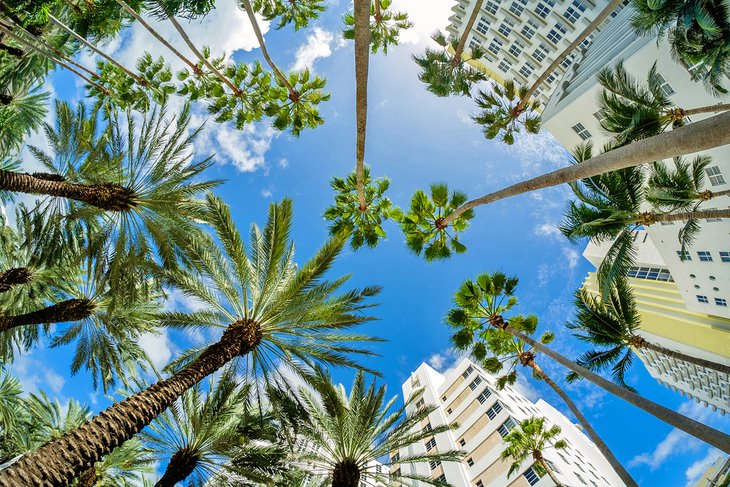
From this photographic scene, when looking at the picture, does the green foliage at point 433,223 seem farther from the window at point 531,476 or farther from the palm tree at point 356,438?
the window at point 531,476

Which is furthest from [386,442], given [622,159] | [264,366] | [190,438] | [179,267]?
[622,159]

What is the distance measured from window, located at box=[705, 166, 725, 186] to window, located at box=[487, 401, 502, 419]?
22.3 meters

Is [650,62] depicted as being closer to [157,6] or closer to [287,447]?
[157,6]

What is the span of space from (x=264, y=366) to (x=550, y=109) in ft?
101

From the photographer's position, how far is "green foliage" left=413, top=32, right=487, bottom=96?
285 inches

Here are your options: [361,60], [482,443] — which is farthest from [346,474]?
[482,443]

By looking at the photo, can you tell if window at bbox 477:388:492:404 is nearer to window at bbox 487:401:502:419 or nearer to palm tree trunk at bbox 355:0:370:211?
window at bbox 487:401:502:419

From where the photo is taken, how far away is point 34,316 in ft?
33.4

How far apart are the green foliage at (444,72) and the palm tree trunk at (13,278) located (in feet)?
46.6

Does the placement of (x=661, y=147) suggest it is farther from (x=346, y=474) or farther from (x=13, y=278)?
(x=13, y=278)

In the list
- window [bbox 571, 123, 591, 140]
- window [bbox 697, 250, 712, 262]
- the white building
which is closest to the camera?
the white building

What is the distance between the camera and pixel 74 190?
873 centimetres

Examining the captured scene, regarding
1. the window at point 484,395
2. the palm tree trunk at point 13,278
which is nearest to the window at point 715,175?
the window at point 484,395

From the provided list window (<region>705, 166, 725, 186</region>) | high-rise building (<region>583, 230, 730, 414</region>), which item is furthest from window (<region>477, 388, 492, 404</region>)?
window (<region>705, 166, 725, 186</region>)
